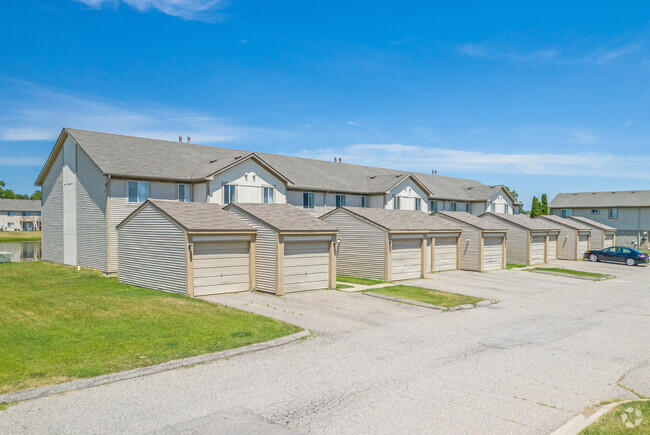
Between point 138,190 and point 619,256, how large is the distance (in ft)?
119

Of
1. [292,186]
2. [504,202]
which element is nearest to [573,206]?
[504,202]

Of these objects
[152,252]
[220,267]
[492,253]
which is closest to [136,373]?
[220,267]

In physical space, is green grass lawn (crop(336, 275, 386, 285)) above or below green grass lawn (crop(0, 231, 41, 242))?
above

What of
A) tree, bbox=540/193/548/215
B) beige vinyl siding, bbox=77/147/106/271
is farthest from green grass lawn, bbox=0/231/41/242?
tree, bbox=540/193/548/215

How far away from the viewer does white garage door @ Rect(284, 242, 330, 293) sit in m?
20.2

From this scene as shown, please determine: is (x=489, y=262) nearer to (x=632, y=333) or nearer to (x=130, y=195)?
(x=632, y=333)

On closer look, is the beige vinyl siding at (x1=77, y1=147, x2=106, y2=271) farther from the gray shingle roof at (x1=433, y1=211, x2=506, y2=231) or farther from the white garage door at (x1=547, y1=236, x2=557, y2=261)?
the white garage door at (x1=547, y1=236, x2=557, y2=261)

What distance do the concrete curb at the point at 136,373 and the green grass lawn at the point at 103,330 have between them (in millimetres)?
267

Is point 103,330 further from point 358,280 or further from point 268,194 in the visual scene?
point 268,194

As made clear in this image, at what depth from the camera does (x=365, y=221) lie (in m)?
25.6

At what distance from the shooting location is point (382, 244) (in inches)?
980

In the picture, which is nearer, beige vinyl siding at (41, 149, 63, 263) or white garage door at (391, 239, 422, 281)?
white garage door at (391, 239, 422, 281)

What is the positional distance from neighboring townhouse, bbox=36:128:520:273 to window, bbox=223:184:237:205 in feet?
0.19

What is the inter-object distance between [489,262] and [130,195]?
2239cm
